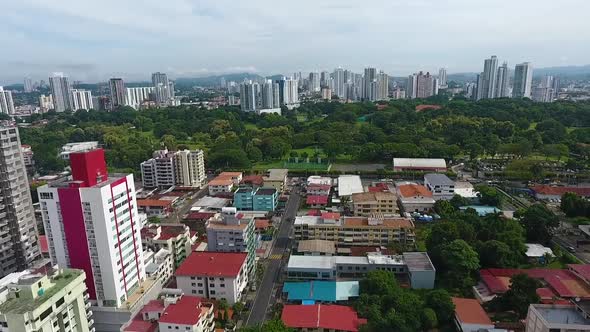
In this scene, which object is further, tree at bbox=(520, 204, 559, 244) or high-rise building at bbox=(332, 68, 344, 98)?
high-rise building at bbox=(332, 68, 344, 98)

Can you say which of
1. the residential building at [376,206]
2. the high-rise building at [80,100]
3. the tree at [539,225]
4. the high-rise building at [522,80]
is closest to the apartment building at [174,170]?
the residential building at [376,206]

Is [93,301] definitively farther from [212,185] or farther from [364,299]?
[212,185]

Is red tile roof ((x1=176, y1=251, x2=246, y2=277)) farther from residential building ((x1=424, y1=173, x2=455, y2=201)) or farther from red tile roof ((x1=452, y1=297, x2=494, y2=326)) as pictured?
residential building ((x1=424, y1=173, x2=455, y2=201))

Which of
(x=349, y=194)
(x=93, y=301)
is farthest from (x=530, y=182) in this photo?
(x=93, y=301)

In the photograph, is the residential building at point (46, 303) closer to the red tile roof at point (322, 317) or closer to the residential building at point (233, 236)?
the residential building at point (233, 236)

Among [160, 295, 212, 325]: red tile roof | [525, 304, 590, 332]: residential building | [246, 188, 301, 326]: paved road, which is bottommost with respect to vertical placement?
[246, 188, 301, 326]: paved road

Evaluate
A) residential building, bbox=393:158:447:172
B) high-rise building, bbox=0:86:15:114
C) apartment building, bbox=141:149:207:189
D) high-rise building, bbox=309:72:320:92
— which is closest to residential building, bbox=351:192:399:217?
residential building, bbox=393:158:447:172
